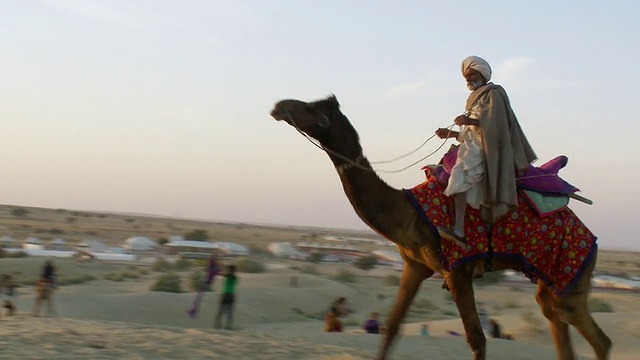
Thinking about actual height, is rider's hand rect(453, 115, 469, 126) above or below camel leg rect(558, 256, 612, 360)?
above

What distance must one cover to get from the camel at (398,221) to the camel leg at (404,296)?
0.62 feet

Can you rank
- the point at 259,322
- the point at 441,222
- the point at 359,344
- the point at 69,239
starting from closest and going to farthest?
the point at 441,222 → the point at 359,344 → the point at 259,322 → the point at 69,239

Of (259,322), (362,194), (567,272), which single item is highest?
(362,194)

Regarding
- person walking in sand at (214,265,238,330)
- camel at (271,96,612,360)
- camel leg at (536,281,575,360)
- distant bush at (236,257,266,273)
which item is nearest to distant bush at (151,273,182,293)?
distant bush at (236,257,266,273)

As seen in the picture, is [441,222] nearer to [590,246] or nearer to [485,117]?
[485,117]

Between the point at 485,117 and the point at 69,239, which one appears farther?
the point at 69,239

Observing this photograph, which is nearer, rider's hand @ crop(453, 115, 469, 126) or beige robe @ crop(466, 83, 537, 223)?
beige robe @ crop(466, 83, 537, 223)

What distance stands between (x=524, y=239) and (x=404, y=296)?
4.50 ft

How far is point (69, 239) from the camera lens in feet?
262

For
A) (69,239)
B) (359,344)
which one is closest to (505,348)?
(359,344)

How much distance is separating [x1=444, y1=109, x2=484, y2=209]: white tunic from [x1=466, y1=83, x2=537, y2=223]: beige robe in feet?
0.21

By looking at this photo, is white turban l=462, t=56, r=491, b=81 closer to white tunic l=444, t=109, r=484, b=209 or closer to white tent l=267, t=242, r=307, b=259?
white tunic l=444, t=109, r=484, b=209

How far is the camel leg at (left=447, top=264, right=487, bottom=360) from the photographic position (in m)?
7.75

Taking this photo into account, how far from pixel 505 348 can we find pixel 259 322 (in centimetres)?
1434
